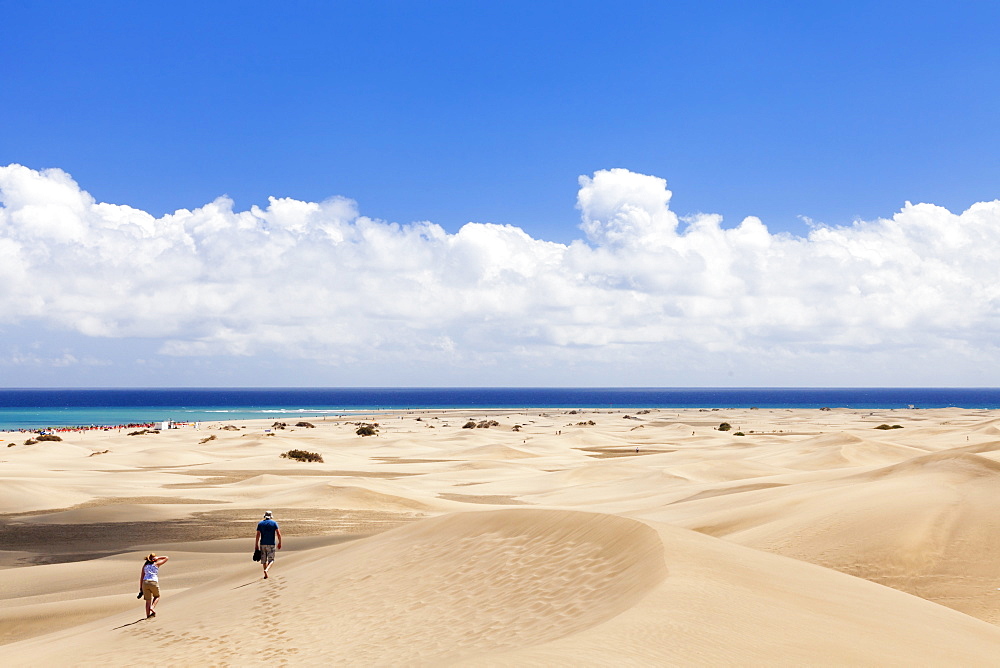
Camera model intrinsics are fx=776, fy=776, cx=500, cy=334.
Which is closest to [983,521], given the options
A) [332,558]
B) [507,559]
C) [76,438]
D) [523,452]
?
[507,559]

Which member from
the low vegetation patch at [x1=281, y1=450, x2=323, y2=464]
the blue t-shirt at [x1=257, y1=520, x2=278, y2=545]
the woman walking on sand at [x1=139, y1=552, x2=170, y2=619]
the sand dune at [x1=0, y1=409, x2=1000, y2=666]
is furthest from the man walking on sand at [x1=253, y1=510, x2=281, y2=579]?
the low vegetation patch at [x1=281, y1=450, x2=323, y2=464]

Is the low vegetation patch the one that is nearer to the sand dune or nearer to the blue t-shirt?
the sand dune

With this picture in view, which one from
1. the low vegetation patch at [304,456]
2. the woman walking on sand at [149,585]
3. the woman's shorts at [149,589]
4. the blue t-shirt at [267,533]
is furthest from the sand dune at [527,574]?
the low vegetation patch at [304,456]

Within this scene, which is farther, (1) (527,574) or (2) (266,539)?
(2) (266,539)

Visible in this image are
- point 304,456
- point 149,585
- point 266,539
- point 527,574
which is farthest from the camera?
point 304,456

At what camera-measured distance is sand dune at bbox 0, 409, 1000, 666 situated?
840cm

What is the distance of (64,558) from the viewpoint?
20.5m

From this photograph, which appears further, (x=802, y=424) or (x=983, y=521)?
(x=802, y=424)

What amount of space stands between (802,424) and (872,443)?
4285cm

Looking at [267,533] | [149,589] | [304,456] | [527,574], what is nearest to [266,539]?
[267,533]

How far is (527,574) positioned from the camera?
34.9 ft

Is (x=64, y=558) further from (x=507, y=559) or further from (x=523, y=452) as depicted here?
(x=523, y=452)

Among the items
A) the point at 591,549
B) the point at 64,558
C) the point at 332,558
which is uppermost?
the point at 591,549

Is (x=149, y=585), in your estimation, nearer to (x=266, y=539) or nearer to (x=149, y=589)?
(x=149, y=589)
